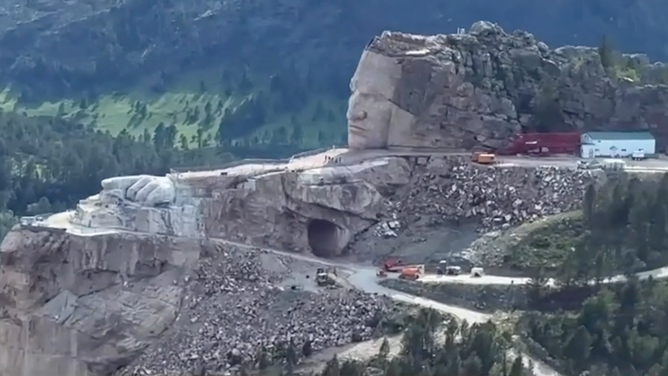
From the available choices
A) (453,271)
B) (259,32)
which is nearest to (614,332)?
(453,271)

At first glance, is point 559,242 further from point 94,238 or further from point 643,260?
point 94,238

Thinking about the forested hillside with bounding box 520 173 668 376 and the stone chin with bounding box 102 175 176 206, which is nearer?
the forested hillside with bounding box 520 173 668 376

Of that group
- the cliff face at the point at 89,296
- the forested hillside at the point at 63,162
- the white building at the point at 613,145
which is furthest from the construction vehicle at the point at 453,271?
the forested hillside at the point at 63,162

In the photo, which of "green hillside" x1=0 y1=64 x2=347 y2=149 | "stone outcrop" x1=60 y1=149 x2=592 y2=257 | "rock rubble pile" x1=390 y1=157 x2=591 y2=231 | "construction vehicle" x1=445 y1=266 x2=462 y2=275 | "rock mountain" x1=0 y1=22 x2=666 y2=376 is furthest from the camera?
"green hillside" x1=0 y1=64 x2=347 y2=149

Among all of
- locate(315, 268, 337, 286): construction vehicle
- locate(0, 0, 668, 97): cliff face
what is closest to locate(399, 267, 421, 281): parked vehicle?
locate(315, 268, 337, 286): construction vehicle

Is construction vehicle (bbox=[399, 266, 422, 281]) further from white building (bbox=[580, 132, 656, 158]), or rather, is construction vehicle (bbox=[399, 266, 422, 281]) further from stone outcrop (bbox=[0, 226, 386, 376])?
white building (bbox=[580, 132, 656, 158])
